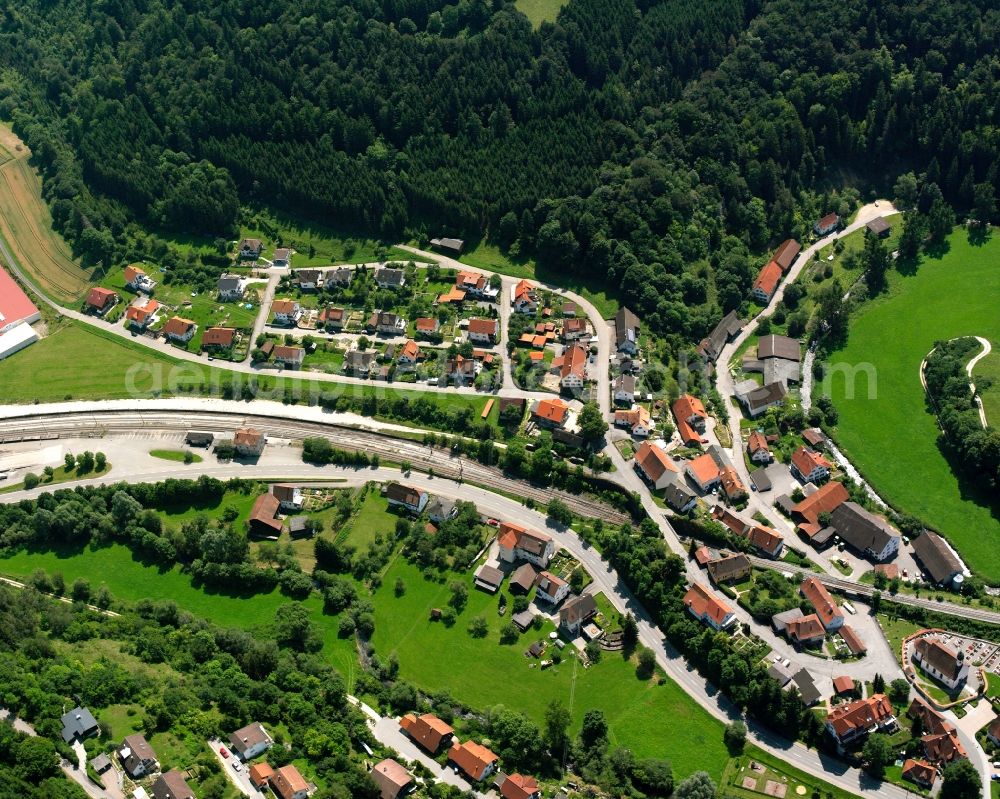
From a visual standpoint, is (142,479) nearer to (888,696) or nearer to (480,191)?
(480,191)

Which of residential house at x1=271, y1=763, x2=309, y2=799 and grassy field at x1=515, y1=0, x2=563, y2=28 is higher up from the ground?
grassy field at x1=515, y1=0, x2=563, y2=28

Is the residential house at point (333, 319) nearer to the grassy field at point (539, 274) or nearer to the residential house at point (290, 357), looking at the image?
the residential house at point (290, 357)

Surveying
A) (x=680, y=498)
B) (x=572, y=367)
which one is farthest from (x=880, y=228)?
(x=680, y=498)

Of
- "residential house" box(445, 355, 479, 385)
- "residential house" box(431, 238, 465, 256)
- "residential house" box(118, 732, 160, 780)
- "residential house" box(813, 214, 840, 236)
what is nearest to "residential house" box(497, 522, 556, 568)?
"residential house" box(445, 355, 479, 385)

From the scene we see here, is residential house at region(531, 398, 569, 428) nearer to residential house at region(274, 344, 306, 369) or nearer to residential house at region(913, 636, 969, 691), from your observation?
residential house at region(274, 344, 306, 369)

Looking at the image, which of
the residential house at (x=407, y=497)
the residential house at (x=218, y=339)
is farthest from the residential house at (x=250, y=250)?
the residential house at (x=407, y=497)

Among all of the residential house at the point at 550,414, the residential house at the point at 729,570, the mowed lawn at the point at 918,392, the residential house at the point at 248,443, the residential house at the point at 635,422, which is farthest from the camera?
the residential house at the point at 248,443

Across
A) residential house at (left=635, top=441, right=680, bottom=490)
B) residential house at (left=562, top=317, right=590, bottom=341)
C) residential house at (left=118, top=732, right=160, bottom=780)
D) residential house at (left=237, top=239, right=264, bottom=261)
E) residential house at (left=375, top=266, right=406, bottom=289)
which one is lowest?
residential house at (left=118, top=732, right=160, bottom=780)
